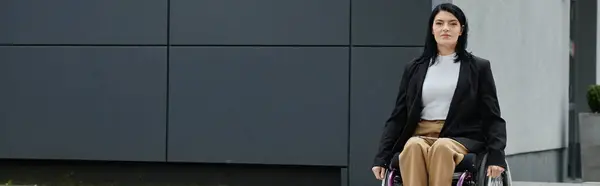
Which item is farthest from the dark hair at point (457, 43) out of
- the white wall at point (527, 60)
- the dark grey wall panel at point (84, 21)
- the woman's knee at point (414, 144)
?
the dark grey wall panel at point (84, 21)

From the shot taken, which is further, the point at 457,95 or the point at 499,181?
the point at 499,181

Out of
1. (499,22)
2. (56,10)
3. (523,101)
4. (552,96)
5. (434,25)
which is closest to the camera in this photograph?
(434,25)

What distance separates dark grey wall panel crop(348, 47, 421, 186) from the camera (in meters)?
9.30

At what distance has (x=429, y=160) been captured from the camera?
5.07m

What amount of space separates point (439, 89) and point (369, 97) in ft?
13.6

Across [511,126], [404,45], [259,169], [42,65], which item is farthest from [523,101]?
[42,65]

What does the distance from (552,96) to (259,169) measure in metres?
4.58


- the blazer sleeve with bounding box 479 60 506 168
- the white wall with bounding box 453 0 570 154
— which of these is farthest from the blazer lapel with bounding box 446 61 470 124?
the white wall with bounding box 453 0 570 154

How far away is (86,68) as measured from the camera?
32.3 ft

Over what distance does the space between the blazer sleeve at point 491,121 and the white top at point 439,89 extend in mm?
151

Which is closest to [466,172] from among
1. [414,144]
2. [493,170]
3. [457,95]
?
[493,170]

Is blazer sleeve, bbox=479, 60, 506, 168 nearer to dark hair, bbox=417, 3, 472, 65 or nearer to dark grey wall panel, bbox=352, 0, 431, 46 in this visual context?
dark hair, bbox=417, 3, 472, 65

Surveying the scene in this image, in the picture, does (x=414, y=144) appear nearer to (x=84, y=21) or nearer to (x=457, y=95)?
(x=457, y=95)

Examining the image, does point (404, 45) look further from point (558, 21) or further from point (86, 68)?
point (558, 21)
